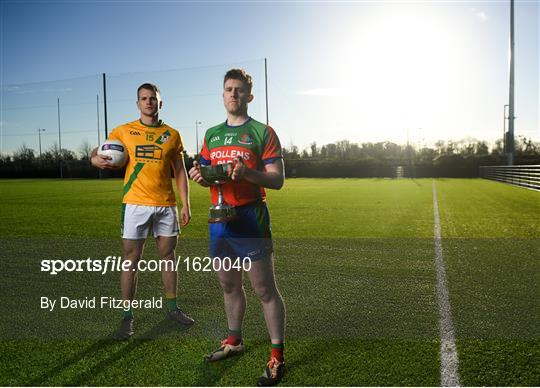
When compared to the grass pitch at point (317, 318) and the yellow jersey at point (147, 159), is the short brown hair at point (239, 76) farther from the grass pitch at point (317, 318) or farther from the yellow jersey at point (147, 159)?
the grass pitch at point (317, 318)

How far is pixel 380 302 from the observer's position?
5.39 m

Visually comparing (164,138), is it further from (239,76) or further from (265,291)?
(265,291)

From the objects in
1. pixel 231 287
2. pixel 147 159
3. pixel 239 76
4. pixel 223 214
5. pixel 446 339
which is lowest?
pixel 446 339

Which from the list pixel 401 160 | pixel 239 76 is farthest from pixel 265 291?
pixel 401 160

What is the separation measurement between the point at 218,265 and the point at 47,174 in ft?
147

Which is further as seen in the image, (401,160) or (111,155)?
(401,160)

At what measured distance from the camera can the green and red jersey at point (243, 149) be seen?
3221 mm

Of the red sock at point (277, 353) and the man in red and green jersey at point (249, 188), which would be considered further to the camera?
the red sock at point (277, 353)

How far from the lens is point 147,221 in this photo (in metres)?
4.29

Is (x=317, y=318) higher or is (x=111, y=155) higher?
(x=111, y=155)

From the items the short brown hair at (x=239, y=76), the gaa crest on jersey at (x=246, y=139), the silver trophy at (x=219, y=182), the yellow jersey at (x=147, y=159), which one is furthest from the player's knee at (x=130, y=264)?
the short brown hair at (x=239, y=76)

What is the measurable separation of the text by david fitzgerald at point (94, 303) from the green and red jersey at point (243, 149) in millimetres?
2464

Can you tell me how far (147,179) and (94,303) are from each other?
1.96 meters

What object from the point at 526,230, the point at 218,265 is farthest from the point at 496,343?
the point at 526,230
